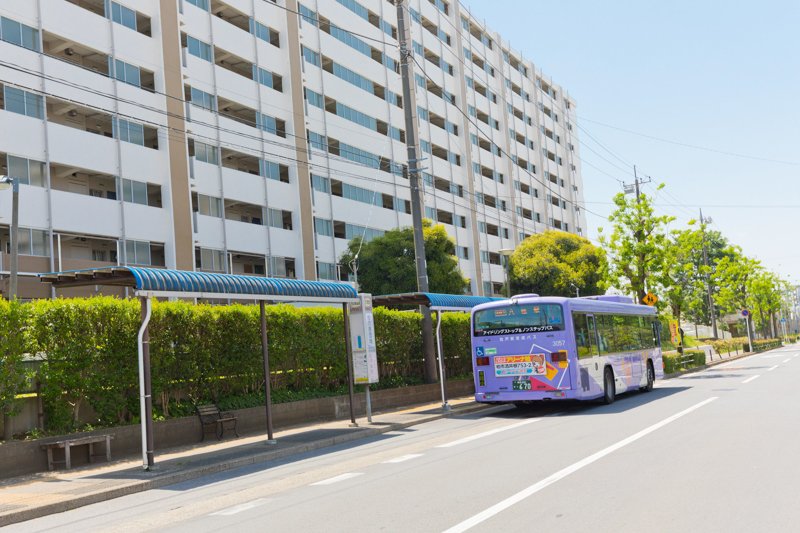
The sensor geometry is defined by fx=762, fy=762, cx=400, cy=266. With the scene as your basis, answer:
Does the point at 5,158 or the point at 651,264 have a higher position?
the point at 5,158

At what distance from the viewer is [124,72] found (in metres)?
34.5

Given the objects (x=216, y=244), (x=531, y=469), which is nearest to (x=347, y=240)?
(x=216, y=244)

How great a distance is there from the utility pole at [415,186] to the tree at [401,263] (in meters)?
17.0

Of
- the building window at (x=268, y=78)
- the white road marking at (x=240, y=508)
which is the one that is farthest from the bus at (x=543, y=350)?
the building window at (x=268, y=78)

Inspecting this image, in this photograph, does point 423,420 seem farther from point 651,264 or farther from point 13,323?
point 651,264

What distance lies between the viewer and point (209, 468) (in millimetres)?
12242

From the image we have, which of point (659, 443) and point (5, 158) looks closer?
point (659, 443)

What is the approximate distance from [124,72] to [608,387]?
84.8ft

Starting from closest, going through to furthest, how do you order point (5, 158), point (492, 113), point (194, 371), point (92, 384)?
point (92, 384) → point (194, 371) → point (5, 158) → point (492, 113)

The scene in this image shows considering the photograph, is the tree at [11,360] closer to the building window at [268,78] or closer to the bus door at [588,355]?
the bus door at [588,355]

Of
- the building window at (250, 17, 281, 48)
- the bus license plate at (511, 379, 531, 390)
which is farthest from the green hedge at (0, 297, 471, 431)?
the building window at (250, 17, 281, 48)

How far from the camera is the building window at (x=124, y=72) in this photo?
33844mm

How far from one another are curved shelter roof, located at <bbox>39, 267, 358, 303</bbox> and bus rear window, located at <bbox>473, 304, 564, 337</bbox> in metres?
5.22

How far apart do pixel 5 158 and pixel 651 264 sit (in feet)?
94.1
